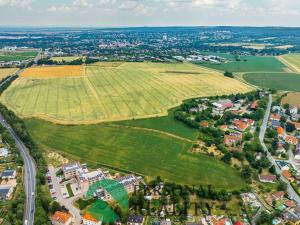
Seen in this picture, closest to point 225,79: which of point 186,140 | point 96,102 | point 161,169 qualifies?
point 96,102

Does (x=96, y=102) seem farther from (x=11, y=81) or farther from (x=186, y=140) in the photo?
(x=11, y=81)

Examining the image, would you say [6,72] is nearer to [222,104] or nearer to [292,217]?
[222,104]

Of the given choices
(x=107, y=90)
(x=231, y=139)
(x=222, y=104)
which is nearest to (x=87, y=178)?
(x=231, y=139)

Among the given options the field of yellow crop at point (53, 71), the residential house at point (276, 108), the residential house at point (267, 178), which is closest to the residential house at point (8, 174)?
the residential house at point (267, 178)

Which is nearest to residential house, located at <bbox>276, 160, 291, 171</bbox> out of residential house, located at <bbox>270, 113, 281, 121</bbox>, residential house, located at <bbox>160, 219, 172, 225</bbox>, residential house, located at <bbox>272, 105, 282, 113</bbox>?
residential house, located at <bbox>270, 113, 281, 121</bbox>

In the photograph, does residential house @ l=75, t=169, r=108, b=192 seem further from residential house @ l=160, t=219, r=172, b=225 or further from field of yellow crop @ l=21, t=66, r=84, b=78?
field of yellow crop @ l=21, t=66, r=84, b=78
